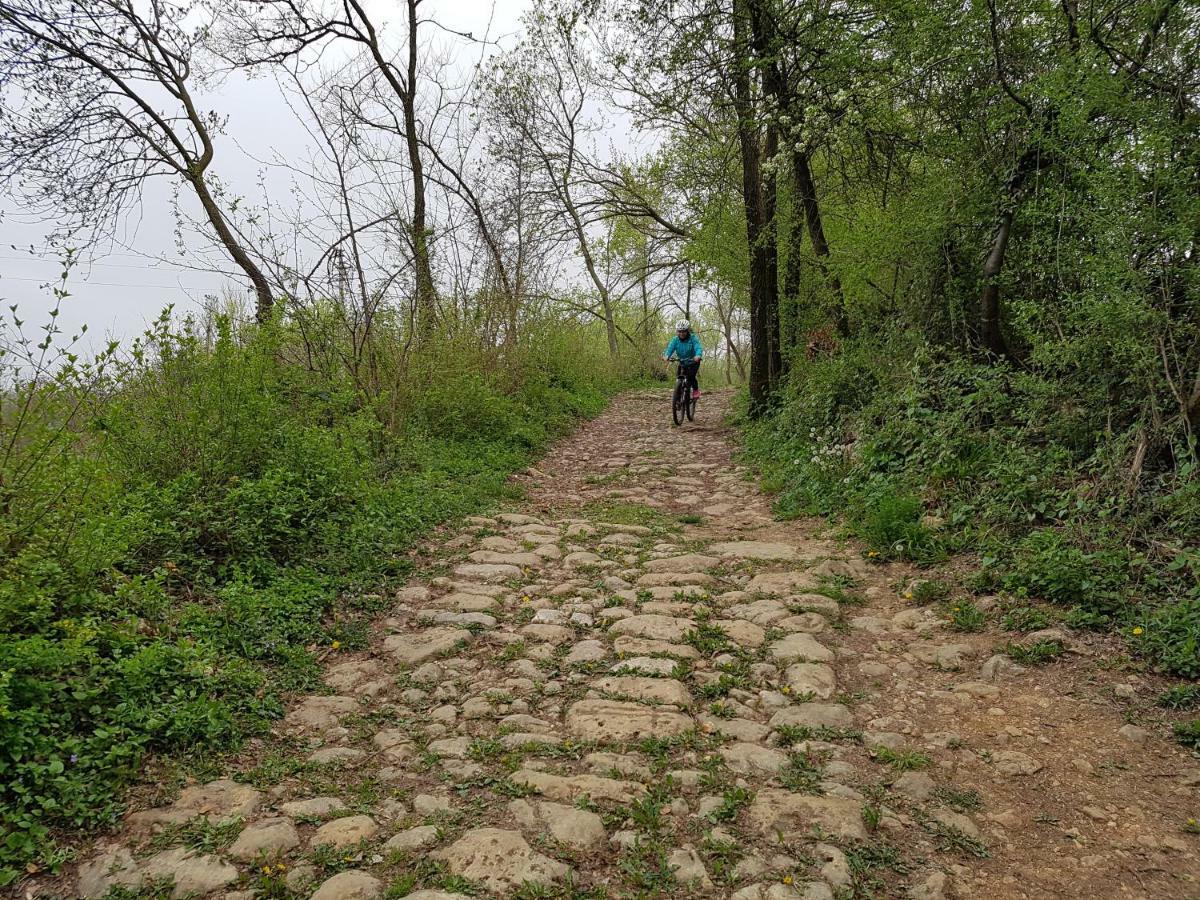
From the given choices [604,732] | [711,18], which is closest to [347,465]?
[604,732]

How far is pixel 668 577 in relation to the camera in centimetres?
501

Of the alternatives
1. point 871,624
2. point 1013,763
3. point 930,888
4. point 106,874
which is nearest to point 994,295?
point 871,624

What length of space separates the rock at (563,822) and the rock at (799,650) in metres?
1.62

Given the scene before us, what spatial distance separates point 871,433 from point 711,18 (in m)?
5.46

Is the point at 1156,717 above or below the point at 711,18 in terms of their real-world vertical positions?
below

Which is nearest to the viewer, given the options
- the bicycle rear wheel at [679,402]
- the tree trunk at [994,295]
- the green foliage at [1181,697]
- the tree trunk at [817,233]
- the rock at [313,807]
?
the rock at [313,807]

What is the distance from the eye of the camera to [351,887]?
2172 millimetres

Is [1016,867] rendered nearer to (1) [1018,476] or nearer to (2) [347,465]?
(1) [1018,476]

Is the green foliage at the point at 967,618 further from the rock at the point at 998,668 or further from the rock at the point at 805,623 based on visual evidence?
the rock at the point at 805,623

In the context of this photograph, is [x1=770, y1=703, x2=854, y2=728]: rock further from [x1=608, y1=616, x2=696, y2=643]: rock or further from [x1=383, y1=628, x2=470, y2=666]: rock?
[x1=383, y1=628, x2=470, y2=666]: rock

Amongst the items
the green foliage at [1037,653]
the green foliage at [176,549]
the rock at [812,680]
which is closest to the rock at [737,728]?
the rock at [812,680]

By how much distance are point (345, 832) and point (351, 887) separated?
1.00ft

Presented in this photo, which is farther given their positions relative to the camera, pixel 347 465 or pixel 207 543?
pixel 347 465

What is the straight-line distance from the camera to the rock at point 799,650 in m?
3.71
